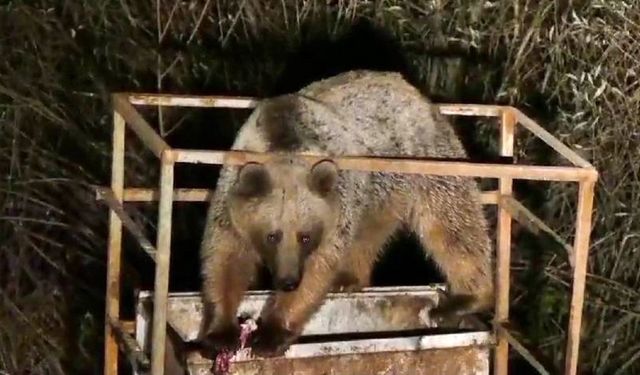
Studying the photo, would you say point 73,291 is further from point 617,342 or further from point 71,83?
point 617,342

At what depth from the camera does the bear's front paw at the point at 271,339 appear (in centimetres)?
318

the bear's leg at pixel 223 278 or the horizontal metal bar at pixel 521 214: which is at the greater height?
the horizontal metal bar at pixel 521 214

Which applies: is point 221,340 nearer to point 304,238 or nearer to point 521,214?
point 304,238

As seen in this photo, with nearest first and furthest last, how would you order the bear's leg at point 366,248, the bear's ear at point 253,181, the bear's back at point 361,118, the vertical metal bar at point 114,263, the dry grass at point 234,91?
the bear's ear at point 253,181 < the bear's back at point 361,118 < the vertical metal bar at point 114,263 < the bear's leg at point 366,248 < the dry grass at point 234,91

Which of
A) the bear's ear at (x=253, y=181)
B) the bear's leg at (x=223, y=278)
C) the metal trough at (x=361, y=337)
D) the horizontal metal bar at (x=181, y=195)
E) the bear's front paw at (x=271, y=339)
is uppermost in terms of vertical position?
the bear's ear at (x=253, y=181)

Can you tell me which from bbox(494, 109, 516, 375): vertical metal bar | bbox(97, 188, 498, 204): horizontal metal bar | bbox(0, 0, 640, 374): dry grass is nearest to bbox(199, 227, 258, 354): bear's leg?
bbox(97, 188, 498, 204): horizontal metal bar

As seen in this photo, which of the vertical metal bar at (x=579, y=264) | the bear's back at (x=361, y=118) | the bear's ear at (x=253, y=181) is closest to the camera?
the vertical metal bar at (x=579, y=264)

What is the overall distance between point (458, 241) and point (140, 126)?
42.7 inches

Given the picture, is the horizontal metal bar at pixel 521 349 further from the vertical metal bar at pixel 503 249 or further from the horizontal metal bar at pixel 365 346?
the horizontal metal bar at pixel 365 346

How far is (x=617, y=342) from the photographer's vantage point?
4.65 meters

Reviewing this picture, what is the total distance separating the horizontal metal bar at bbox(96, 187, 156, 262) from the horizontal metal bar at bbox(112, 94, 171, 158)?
21cm

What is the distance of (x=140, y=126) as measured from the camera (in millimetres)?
3033

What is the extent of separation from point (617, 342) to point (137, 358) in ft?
6.91

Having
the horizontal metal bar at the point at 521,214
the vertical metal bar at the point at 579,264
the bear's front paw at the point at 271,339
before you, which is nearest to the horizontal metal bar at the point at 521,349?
the vertical metal bar at the point at 579,264
